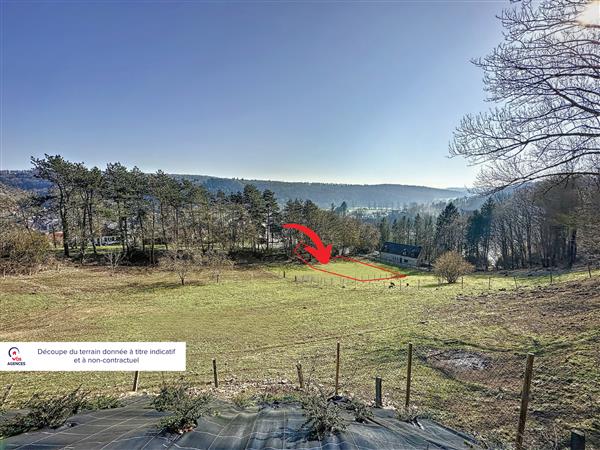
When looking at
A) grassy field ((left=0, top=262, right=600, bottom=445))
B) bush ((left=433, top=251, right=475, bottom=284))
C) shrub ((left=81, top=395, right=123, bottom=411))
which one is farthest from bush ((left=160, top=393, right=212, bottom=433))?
bush ((left=433, top=251, right=475, bottom=284))

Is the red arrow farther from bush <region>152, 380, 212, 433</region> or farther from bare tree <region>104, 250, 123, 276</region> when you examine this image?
bush <region>152, 380, 212, 433</region>

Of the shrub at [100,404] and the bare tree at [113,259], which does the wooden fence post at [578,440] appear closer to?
the shrub at [100,404]

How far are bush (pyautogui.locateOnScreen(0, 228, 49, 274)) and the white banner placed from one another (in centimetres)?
2045

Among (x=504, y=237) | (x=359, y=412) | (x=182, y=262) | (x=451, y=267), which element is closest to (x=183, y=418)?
(x=359, y=412)

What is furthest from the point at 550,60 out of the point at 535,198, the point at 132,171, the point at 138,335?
the point at 132,171

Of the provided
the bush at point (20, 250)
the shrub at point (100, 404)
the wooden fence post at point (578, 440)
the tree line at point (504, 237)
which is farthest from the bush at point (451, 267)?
the bush at point (20, 250)

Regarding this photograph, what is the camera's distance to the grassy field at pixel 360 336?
5.46 meters

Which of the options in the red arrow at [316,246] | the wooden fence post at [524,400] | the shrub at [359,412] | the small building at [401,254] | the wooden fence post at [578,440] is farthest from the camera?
the small building at [401,254]

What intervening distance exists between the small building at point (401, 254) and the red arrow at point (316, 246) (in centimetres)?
1087

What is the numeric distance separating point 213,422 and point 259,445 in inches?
28.7

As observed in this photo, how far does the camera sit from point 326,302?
18.3 m

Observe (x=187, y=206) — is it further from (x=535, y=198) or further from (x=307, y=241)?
(x=535, y=198)

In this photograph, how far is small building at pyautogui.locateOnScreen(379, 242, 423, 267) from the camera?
144 feet

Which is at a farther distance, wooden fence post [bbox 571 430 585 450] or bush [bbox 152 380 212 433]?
bush [bbox 152 380 212 433]
